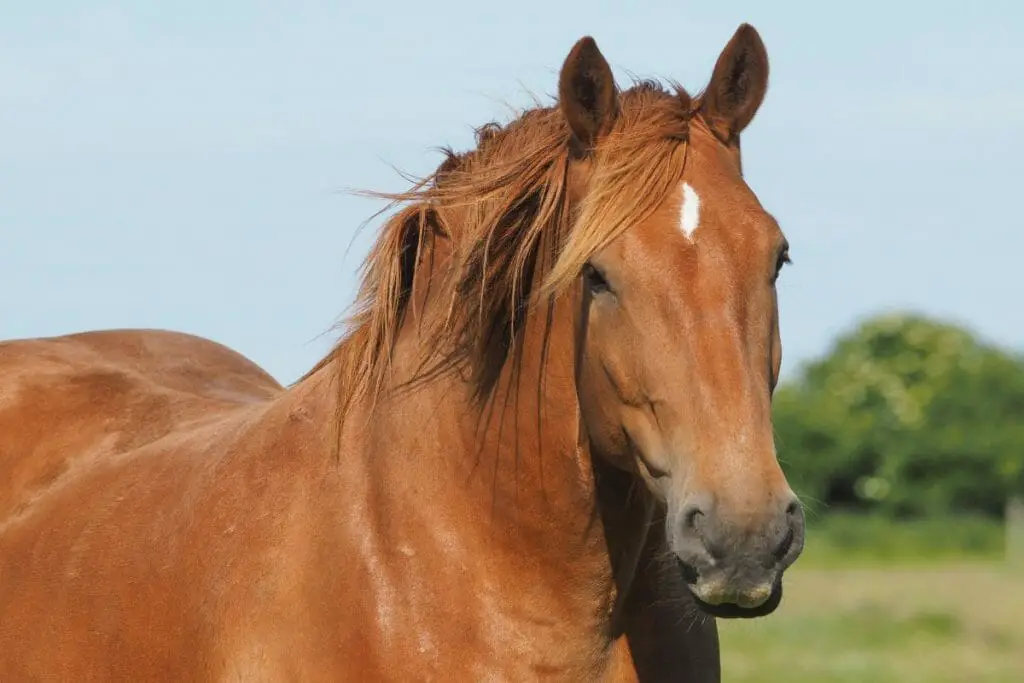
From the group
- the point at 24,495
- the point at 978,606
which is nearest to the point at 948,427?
the point at 978,606

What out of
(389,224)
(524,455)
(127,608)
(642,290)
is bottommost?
(127,608)

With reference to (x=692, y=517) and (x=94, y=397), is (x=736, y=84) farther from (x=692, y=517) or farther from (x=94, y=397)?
(x=94, y=397)

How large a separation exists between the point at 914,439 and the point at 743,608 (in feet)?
145

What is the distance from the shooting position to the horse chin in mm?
3250

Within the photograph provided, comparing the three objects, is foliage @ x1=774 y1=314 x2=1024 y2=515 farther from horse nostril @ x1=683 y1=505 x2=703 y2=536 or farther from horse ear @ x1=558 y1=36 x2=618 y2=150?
horse nostril @ x1=683 y1=505 x2=703 y2=536

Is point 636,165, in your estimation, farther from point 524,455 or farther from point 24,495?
point 24,495

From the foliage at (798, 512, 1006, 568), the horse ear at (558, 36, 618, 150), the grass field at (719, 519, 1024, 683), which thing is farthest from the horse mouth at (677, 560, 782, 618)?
the foliage at (798, 512, 1006, 568)

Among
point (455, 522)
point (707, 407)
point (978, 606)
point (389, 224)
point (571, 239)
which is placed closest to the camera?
point (707, 407)

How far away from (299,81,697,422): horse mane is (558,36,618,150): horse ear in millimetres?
43

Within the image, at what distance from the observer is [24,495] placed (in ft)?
16.8

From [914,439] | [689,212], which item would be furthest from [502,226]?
[914,439]

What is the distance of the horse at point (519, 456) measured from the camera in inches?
134

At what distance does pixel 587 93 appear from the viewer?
12.3 feet

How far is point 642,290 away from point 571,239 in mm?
239
